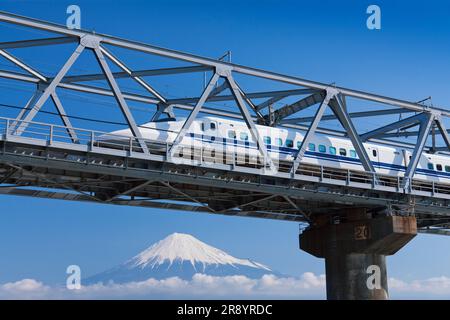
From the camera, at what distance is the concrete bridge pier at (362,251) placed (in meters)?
51.0

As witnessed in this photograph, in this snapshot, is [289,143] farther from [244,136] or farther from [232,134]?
[232,134]

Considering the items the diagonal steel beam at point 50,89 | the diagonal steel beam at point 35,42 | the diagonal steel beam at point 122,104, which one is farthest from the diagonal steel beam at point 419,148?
the diagonal steel beam at point 35,42

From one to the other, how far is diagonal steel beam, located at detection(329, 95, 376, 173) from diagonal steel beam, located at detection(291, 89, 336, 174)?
0.71 meters

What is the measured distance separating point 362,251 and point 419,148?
29.2 feet

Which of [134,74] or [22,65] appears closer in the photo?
[22,65]

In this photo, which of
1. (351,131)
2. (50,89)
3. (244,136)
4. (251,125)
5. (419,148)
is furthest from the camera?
(419,148)

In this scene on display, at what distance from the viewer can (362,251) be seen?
51969mm

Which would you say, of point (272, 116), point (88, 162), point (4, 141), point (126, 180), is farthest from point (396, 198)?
point (4, 141)

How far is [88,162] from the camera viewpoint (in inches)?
1506

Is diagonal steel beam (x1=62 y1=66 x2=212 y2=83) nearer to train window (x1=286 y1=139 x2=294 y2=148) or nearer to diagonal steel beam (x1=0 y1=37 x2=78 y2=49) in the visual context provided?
diagonal steel beam (x1=0 y1=37 x2=78 y2=49)

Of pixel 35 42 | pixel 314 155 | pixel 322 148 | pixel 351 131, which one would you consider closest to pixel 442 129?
pixel 322 148

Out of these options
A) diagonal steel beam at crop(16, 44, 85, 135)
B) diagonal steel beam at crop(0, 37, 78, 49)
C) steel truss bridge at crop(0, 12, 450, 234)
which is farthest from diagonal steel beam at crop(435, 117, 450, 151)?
diagonal steel beam at crop(0, 37, 78, 49)
